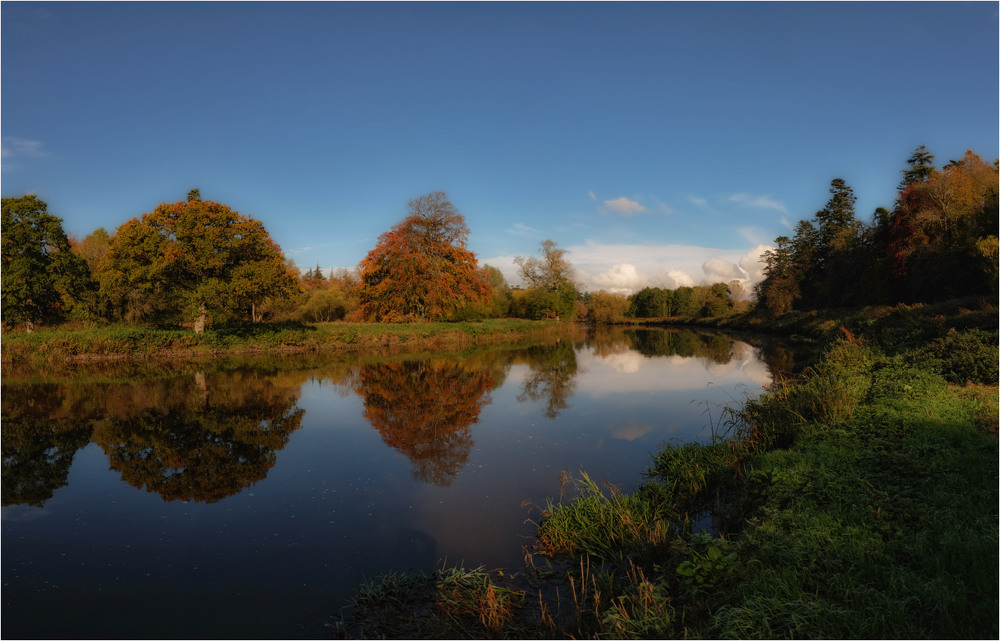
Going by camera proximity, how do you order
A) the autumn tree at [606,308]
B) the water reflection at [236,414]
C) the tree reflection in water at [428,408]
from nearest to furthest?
the water reflection at [236,414], the tree reflection in water at [428,408], the autumn tree at [606,308]

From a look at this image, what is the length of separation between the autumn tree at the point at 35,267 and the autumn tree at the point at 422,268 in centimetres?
1794

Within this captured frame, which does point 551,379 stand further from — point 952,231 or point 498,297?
point 498,297

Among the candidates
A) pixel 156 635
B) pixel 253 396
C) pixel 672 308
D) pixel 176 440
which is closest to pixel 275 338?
pixel 253 396

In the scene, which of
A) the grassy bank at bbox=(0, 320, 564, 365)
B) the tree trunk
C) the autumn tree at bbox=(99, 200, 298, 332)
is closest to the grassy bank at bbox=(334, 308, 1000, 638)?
the autumn tree at bbox=(99, 200, 298, 332)

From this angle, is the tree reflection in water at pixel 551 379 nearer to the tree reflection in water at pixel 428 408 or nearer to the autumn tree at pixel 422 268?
the tree reflection in water at pixel 428 408

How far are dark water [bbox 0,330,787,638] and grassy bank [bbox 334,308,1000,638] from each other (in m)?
0.70

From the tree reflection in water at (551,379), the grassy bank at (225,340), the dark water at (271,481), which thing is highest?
the grassy bank at (225,340)

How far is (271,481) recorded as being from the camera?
8.95 metres

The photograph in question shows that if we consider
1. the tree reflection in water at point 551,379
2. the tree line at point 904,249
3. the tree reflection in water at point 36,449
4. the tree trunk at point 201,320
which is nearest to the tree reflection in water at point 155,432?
the tree reflection in water at point 36,449

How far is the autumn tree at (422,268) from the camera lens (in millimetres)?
40281

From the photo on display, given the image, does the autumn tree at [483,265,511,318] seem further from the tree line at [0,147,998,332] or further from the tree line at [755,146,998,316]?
the tree line at [755,146,998,316]

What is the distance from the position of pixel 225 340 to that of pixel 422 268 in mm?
15015

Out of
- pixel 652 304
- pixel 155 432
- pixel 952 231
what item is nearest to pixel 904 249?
pixel 952 231

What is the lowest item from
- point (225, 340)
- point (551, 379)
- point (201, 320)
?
point (551, 379)
